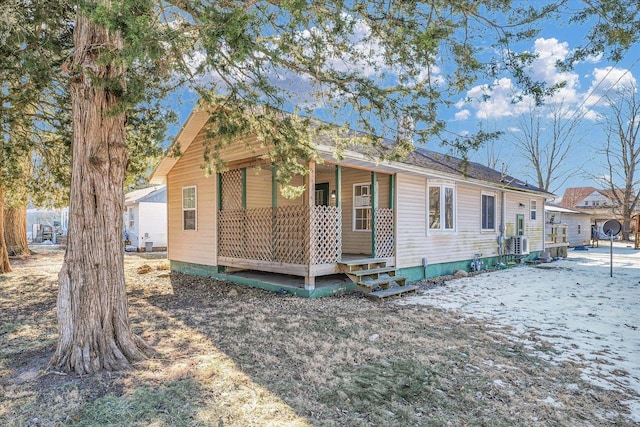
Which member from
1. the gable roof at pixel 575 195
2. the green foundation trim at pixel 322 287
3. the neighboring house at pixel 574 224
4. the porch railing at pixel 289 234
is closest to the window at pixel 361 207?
the green foundation trim at pixel 322 287

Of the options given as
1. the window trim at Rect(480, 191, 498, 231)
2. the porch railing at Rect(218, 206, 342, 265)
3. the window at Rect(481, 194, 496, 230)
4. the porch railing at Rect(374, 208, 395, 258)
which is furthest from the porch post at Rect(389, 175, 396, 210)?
the window at Rect(481, 194, 496, 230)

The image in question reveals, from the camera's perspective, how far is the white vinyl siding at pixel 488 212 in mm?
13461

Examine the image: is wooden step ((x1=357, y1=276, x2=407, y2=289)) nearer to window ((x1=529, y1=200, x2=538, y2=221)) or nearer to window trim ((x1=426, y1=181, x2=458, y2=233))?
window trim ((x1=426, y1=181, x2=458, y2=233))

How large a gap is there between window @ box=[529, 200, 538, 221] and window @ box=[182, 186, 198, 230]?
1430 centimetres

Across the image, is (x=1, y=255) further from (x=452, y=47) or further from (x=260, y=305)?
(x=452, y=47)

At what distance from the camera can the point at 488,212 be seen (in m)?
13.8

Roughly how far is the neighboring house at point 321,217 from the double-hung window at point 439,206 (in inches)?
1.2

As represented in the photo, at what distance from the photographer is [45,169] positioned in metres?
11.2

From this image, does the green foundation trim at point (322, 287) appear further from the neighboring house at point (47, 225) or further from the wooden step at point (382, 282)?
the neighboring house at point (47, 225)

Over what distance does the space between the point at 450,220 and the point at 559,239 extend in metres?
13.8

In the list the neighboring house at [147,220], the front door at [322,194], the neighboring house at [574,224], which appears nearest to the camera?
the front door at [322,194]

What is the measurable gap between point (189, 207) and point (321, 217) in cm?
523

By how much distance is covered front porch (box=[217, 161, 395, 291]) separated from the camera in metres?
7.94

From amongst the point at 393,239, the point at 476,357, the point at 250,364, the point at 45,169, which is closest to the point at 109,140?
the point at 250,364
